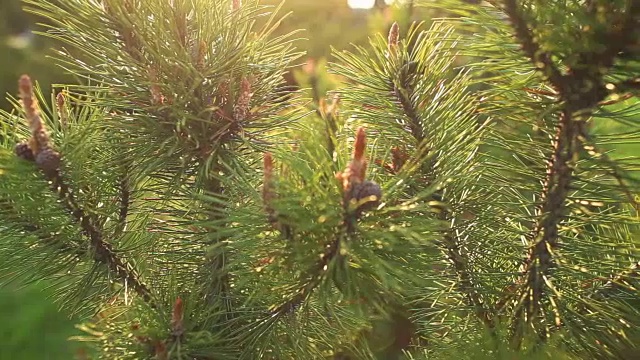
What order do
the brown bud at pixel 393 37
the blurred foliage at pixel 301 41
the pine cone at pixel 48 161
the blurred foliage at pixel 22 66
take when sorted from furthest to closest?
the blurred foliage at pixel 22 66
the blurred foliage at pixel 301 41
the brown bud at pixel 393 37
the pine cone at pixel 48 161

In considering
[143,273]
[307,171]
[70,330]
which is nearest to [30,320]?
[70,330]

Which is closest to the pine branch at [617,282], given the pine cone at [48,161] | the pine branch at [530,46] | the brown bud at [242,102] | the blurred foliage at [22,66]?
the pine branch at [530,46]

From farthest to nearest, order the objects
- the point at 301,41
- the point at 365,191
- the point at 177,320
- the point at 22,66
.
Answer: the point at 301,41 → the point at 22,66 → the point at 177,320 → the point at 365,191

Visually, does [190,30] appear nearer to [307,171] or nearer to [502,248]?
[307,171]

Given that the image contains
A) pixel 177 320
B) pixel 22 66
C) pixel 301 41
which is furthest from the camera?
pixel 301 41

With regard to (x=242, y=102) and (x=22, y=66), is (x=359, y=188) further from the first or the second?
(x=22, y=66)

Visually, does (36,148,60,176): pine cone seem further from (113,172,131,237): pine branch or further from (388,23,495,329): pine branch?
(388,23,495,329): pine branch

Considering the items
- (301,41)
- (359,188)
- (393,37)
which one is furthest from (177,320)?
(301,41)

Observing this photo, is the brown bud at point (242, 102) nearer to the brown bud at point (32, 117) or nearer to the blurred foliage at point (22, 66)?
the brown bud at point (32, 117)

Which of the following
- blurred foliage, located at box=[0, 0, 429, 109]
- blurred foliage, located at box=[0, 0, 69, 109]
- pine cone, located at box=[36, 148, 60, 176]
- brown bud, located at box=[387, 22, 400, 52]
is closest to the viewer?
pine cone, located at box=[36, 148, 60, 176]

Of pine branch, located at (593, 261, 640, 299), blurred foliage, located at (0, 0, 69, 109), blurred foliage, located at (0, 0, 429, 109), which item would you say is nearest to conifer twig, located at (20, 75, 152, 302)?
pine branch, located at (593, 261, 640, 299)
